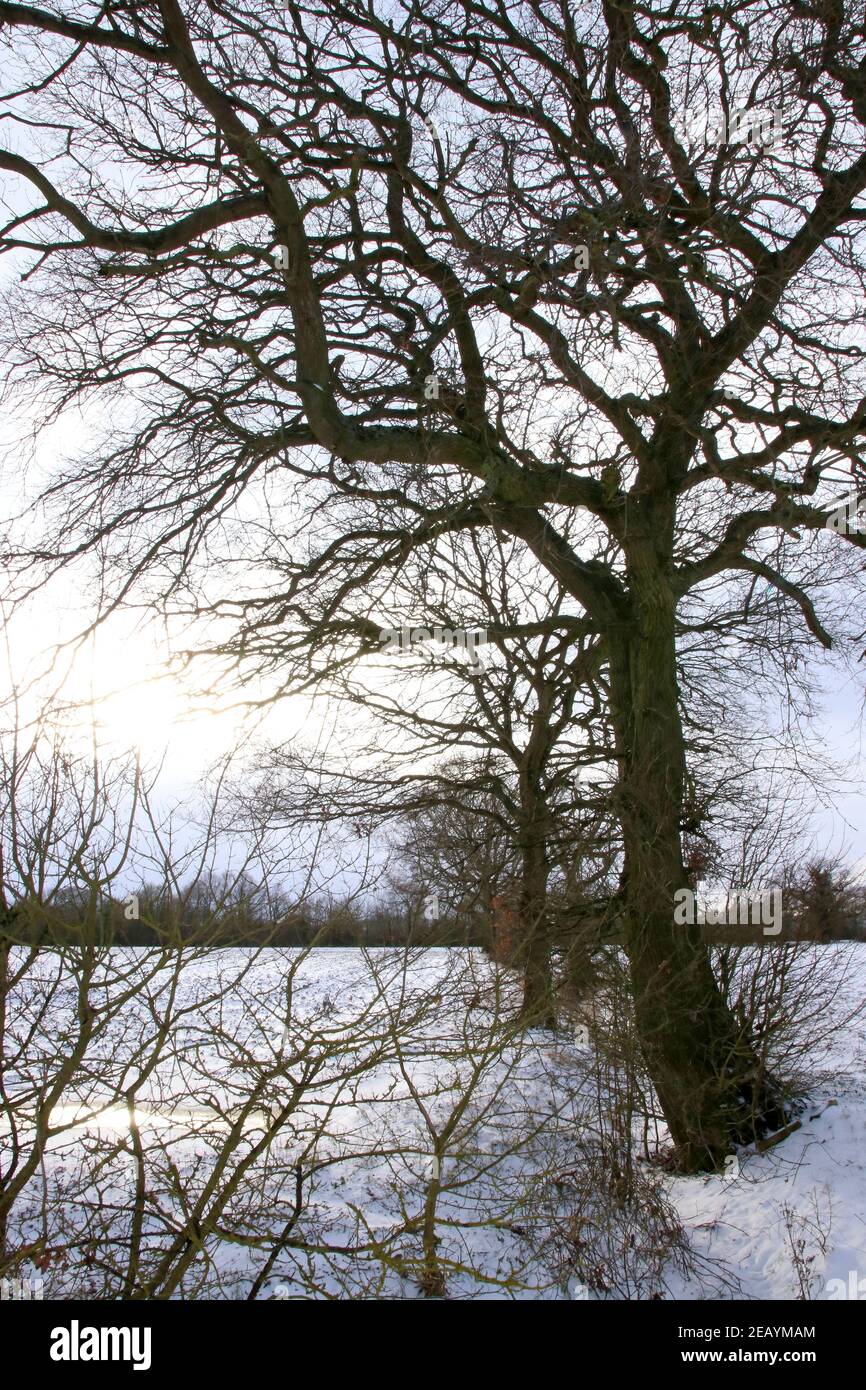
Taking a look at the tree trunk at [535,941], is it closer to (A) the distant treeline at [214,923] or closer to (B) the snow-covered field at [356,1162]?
(B) the snow-covered field at [356,1162]

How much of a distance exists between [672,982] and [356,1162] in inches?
135

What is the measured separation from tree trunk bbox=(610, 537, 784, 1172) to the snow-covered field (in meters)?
0.36

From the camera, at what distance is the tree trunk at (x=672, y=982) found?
7672 millimetres

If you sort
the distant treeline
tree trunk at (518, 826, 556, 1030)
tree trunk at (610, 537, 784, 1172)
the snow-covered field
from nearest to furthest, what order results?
the distant treeline
the snow-covered field
tree trunk at (518, 826, 556, 1030)
tree trunk at (610, 537, 784, 1172)

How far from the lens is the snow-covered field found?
417cm

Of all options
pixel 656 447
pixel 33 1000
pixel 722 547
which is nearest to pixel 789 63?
pixel 656 447

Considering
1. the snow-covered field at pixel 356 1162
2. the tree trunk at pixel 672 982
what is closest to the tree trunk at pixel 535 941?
the snow-covered field at pixel 356 1162

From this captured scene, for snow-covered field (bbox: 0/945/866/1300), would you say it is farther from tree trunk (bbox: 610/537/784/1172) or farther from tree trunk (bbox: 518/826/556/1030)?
tree trunk (bbox: 610/537/784/1172)

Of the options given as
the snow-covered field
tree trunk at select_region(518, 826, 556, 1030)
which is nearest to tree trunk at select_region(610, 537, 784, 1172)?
the snow-covered field

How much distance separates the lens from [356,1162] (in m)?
8.47

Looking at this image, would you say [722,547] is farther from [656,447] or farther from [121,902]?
[121,902]

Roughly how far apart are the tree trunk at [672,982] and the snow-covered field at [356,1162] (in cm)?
36

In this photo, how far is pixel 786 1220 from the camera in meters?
6.70

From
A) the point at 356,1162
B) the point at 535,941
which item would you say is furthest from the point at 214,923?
the point at 356,1162
